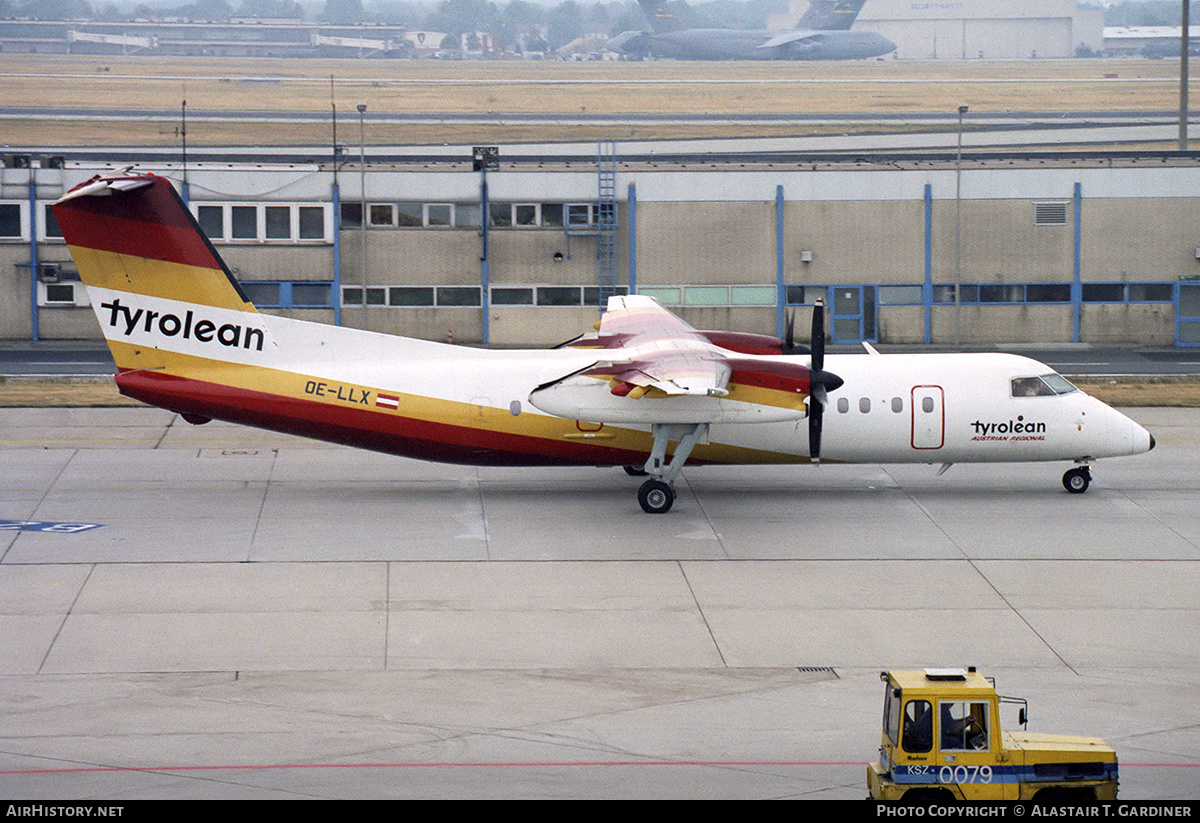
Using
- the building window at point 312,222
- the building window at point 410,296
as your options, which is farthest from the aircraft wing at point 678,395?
the building window at point 312,222

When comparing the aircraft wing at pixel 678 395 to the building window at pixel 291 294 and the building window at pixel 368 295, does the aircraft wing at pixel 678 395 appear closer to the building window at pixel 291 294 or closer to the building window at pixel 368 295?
the building window at pixel 368 295

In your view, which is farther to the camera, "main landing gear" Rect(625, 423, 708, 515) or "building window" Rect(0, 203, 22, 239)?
"building window" Rect(0, 203, 22, 239)

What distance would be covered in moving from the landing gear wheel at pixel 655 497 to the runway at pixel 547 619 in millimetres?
397

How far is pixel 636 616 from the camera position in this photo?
21.6 metres

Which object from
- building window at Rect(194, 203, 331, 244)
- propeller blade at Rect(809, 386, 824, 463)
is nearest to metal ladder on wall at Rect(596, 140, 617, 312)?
building window at Rect(194, 203, 331, 244)

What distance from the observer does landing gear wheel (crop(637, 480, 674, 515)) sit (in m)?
28.0

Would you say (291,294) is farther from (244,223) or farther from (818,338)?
(818,338)

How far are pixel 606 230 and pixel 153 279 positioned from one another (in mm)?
28091

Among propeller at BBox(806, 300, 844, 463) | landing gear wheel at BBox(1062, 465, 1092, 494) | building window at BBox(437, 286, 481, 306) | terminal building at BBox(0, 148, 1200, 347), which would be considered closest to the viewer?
propeller at BBox(806, 300, 844, 463)

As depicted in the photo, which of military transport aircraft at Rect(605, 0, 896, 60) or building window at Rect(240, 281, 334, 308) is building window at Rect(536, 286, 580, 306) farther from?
military transport aircraft at Rect(605, 0, 896, 60)

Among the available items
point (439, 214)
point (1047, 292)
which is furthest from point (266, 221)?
point (1047, 292)

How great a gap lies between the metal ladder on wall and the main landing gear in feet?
85.3
